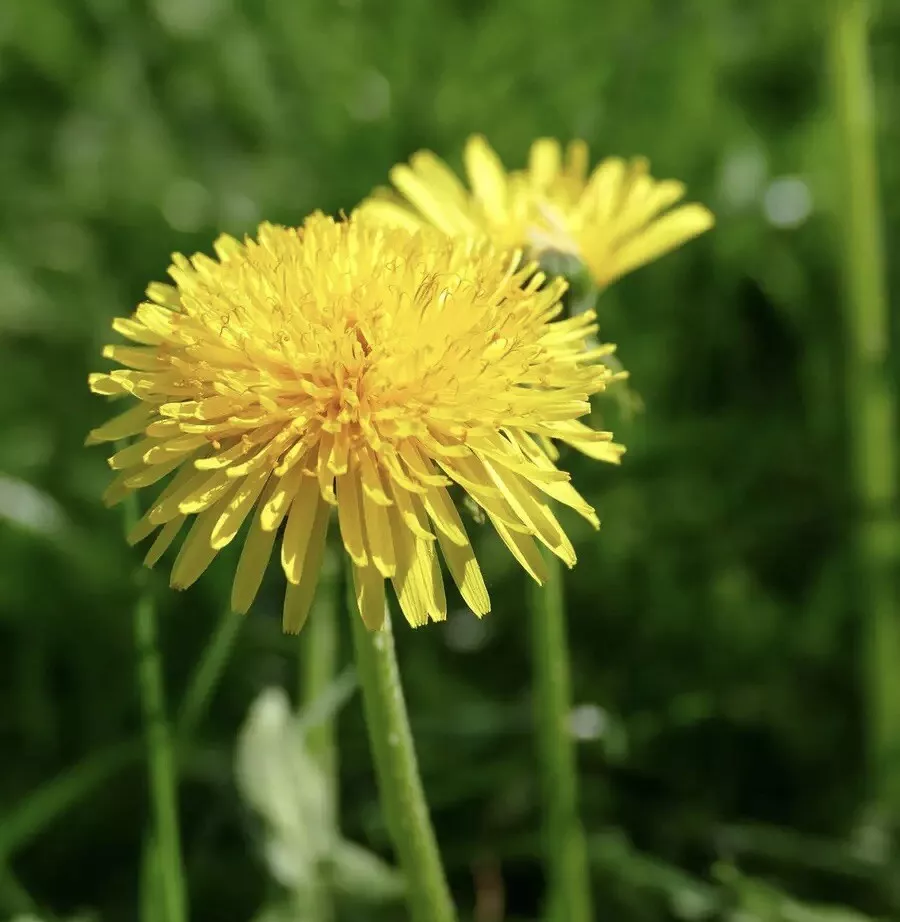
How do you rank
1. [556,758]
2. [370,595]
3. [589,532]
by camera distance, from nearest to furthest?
1. [370,595]
2. [556,758]
3. [589,532]

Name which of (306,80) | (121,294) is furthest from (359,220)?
(306,80)

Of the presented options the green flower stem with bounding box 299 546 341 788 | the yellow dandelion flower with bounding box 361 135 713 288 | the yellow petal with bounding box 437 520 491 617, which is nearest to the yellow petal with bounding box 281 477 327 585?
the yellow petal with bounding box 437 520 491 617

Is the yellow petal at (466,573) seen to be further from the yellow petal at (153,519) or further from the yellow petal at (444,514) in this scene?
the yellow petal at (153,519)

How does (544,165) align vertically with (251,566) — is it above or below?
above

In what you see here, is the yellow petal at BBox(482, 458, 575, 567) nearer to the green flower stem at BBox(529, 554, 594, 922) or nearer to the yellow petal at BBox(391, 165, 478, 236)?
the green flower stem at BBox(529, 554, 594, 922)

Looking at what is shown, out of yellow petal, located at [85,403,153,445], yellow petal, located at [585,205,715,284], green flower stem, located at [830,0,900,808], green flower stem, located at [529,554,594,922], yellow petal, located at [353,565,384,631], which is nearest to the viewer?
yellow petal, located at [353,565,384,631]

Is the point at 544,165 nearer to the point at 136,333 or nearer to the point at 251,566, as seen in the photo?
the point at 136,333

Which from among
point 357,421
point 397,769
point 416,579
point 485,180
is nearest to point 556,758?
point 397,769
